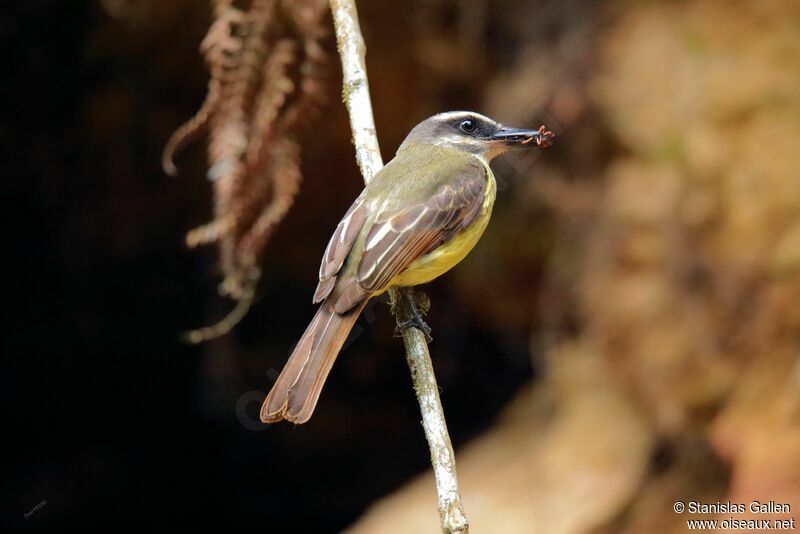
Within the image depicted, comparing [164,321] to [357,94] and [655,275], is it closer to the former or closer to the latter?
[655,275]

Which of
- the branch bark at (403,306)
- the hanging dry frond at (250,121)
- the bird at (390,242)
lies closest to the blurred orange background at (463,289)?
the hanging dry frond at (250,121)

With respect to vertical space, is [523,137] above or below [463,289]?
below

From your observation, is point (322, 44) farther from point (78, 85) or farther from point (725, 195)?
point (725, 195)

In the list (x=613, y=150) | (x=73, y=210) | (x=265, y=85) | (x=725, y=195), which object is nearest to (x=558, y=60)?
Answer: (x=613, y=150)

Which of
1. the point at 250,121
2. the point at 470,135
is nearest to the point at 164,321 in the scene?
the point at 250,121

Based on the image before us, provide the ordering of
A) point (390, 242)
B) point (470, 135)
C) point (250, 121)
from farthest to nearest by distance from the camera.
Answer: point (250, 121)
point (470, 135)
point (390, 242)

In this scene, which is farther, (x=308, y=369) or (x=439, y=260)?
(x=439, y=260)

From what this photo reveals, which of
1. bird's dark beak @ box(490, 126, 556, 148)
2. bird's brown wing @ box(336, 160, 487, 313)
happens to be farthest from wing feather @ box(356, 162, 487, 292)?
bird's dark beak @ box(490, 126, 556, 148)

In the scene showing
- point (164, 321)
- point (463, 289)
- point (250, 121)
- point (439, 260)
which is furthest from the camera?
point (164, 321)
